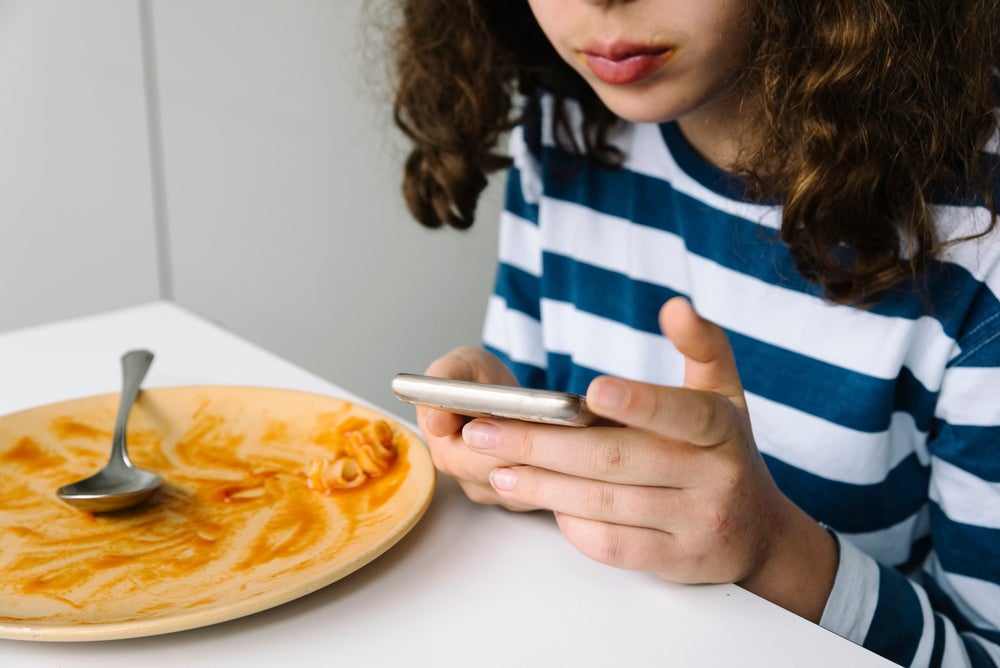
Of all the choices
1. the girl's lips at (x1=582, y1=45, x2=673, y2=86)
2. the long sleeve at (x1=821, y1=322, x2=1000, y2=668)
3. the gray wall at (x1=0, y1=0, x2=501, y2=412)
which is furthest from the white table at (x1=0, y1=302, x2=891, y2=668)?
the gray wall at (x1=0, y1=0, x2=501, y2=412)

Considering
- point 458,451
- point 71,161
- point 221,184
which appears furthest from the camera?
point 221,184

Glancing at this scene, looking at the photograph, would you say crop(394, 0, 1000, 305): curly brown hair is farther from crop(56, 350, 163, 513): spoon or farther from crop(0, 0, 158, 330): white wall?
crop(0, 0, 158, 330): white wall

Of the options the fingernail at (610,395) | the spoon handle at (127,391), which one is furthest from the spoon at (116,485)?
the fingernail at (610,395)

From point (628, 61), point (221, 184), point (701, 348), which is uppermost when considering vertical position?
point (628, 61)

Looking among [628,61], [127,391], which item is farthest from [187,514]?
[628,61]

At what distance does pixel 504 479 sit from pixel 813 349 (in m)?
0.35

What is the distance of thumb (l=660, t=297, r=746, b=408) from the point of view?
480 mm

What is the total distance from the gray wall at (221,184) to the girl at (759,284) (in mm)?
753

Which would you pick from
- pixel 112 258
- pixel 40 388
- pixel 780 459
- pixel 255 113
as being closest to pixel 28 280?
pixel 112 258

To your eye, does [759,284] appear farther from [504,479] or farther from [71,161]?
[71,161]

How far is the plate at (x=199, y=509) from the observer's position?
0.46m

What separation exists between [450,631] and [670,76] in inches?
15.8

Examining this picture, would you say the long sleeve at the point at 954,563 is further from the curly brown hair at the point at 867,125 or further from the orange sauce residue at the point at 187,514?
the orange sauce residue at the point at 187,514

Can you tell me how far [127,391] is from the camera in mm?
653
